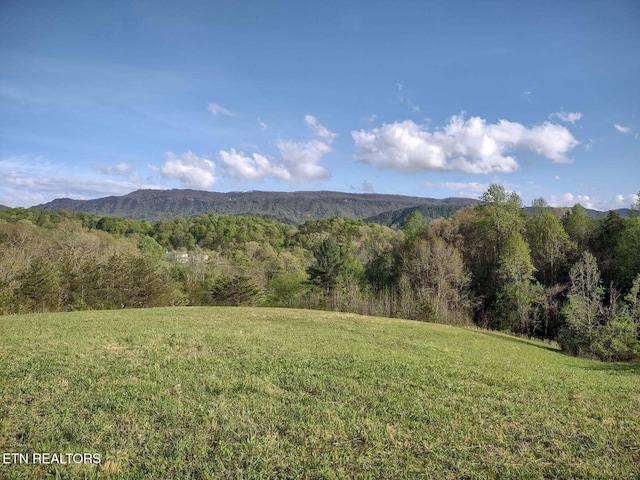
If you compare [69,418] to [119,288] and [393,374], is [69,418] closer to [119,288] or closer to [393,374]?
[393,374]

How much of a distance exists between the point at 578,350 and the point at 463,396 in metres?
25.6

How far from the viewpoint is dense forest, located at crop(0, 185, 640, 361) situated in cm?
2939

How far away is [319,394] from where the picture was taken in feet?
24.4

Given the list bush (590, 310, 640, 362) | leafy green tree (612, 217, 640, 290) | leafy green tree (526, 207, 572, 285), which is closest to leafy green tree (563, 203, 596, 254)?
leafy green tree (526, 207, 572, 285)

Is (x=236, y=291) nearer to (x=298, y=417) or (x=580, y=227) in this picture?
(x=298, y=417)

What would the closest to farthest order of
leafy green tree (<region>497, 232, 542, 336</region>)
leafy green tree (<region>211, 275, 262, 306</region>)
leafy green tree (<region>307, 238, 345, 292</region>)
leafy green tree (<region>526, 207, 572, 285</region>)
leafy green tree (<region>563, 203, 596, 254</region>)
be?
leafy green tree (<region>497, 232, 542, 336</region>)
leafy green tree (<region>211, 275, 262, 306</region>)
leafy green tree (<region>526, 207, 572, 285</region>)
leafy green tree (<region>563, 203, 596, 254</region>)
leafy green tree (<region>307, 238, 345, 292</region>)

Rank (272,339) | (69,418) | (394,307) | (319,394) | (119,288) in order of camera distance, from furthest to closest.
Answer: (394,307) → (119,288) → (272,339) → (319,394) → (69,418)

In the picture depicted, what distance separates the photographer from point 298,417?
6180mm

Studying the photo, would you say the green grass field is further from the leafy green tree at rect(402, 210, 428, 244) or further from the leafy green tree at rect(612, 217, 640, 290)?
the leafy green tree at rect(402, 210, 428, 244)

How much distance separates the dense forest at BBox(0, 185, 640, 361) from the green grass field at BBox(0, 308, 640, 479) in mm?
23009


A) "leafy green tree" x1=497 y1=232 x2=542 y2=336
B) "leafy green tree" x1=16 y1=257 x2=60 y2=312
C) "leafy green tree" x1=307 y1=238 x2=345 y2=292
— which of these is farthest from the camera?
"leafy green tree" x1=307 y1=238 x2=345 y2=292

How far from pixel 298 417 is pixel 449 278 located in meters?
42.9

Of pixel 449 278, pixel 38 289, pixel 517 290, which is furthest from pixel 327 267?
pixel 38 289

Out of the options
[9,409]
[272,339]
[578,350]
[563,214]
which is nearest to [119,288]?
[272,339]
